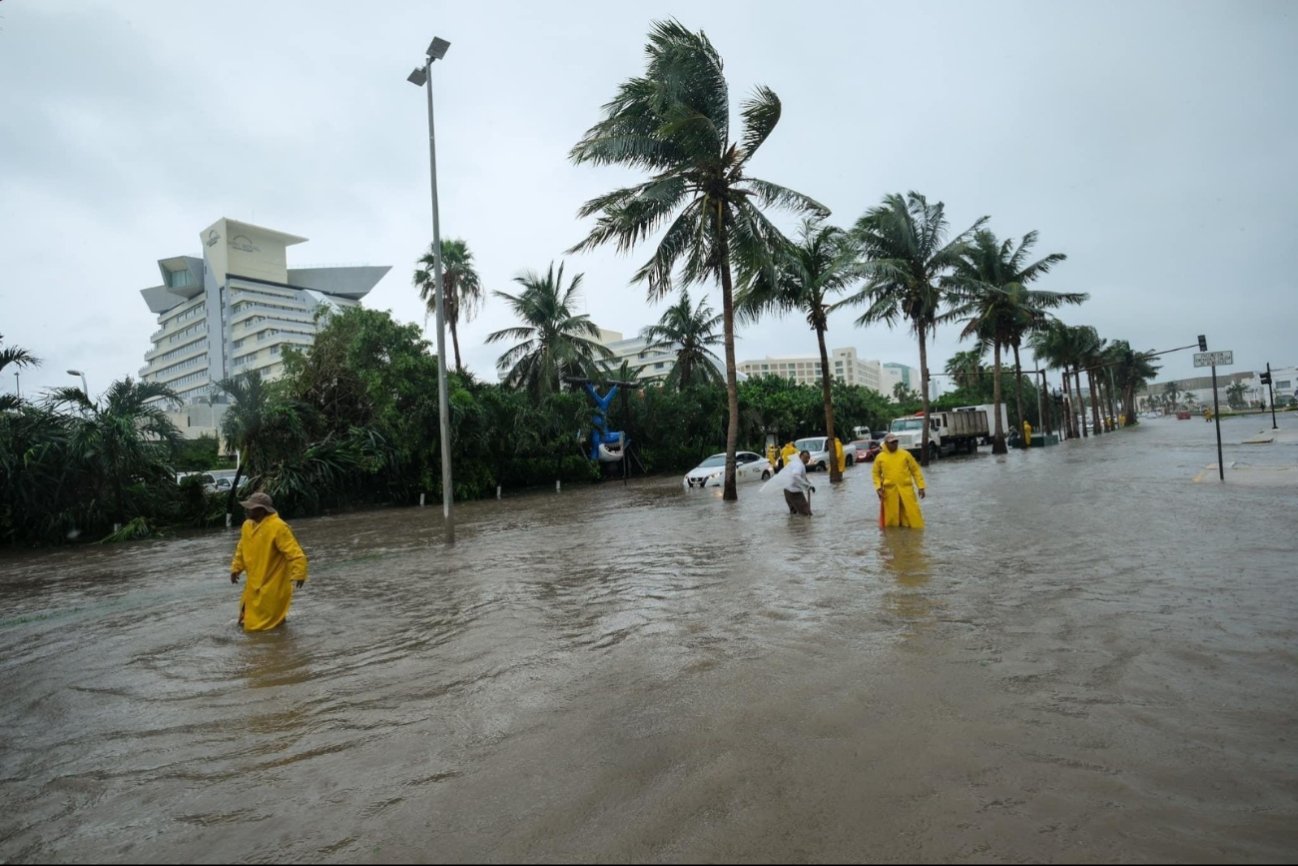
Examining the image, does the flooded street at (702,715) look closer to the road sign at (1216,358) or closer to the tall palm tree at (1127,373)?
the road sign at (1216,358)

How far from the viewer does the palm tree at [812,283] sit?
23.1 metres

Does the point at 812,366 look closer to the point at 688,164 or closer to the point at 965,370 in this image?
the point at 965,370

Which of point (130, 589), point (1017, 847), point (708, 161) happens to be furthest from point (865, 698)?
point (708, 161)

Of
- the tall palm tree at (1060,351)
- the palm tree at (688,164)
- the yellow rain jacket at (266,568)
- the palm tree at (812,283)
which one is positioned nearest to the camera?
the yellow rain jacket at (266,568)

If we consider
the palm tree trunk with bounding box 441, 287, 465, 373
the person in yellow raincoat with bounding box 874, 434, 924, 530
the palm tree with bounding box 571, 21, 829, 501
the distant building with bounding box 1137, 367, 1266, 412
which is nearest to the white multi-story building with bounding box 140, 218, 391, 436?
the palm tree trunk with bounding box 441, 287, 465, 373

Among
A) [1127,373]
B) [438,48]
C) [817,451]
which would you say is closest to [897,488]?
[438,48]

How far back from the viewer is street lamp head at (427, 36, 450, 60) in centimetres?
1421

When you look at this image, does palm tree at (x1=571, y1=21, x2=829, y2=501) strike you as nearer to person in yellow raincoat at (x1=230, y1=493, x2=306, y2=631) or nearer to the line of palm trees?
the line of palm trees

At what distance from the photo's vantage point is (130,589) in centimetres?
1139

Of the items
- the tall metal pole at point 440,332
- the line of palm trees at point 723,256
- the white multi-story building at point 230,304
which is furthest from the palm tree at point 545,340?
the white multi-story building at point 230,304

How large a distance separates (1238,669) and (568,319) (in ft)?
113

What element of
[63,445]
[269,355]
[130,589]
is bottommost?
[130,589]

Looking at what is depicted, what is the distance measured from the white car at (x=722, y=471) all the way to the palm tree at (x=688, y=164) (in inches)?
242

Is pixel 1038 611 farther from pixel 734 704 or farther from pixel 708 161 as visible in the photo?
pixel 708 161
